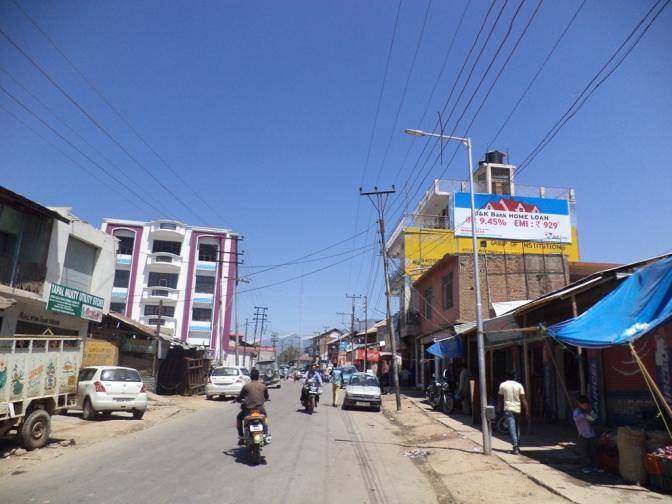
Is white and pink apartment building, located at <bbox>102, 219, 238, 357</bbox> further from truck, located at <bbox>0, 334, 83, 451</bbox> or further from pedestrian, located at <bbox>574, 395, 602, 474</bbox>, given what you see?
pedestrian, located at <bbox>574, 395, 602, 474</bbox>

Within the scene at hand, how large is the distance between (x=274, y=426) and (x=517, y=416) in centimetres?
708

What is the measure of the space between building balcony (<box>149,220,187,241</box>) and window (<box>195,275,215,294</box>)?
5318mm

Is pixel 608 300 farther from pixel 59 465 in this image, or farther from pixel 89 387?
pixel 89 387

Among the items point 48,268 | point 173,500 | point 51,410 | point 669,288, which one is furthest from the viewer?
point 48,268

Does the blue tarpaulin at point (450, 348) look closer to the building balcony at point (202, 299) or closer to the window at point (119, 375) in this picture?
the window at point (119, 375)

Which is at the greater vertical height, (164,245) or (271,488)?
→ (164,245)

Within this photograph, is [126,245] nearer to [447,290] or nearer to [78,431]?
[447,290]

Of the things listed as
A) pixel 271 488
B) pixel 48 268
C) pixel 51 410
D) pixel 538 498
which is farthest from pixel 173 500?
pixel 48 268

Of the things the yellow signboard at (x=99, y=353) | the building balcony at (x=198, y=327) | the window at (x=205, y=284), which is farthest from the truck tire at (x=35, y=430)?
the window at (x=205, y=284)

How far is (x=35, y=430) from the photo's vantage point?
10.3 m

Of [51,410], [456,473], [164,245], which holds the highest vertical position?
[164,245]

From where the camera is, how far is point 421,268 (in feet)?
120

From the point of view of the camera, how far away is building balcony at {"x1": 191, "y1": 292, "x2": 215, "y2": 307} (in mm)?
58094

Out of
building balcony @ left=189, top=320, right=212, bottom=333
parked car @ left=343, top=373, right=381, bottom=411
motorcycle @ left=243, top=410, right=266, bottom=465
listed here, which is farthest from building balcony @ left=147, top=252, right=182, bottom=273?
motorcycle @ left=243, top=410, right=266, bottom=465
